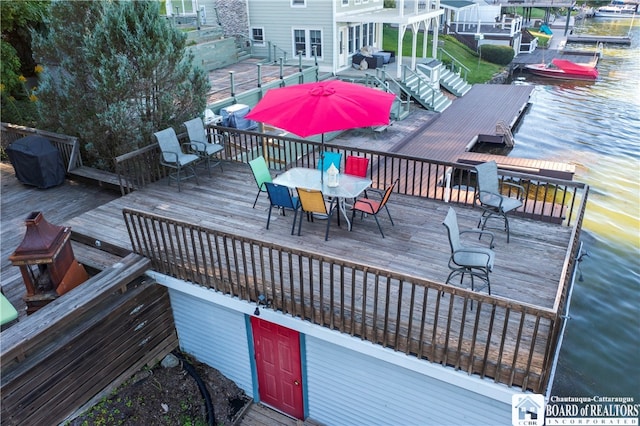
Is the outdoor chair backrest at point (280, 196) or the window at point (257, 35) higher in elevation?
the window at point (257, 35)

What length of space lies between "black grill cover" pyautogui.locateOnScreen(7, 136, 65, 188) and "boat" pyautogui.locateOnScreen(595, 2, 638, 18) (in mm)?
74495

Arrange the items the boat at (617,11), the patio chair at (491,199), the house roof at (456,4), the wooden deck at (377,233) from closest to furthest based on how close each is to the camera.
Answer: the wooden deck at (377,233), the patio chair at (491,199), the house roof at (456,4), the boat at (617,11)

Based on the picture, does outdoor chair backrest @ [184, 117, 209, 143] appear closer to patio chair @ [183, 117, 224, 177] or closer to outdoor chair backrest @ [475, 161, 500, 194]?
patio chair @ [183, 117, 224, 177]

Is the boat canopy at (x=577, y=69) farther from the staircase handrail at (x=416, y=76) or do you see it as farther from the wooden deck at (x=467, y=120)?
the staircase handrail at (x=416, y=76)

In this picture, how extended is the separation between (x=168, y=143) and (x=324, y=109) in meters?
3.53

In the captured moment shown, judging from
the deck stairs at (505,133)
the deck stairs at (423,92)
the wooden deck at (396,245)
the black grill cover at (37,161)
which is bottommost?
the deck stairs at (505,133)

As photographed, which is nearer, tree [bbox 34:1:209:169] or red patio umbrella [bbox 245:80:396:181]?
red patio umbrella [bbox 245:80:396:181]

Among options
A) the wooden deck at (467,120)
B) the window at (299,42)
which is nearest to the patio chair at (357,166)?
the wooden deck at (467,120)

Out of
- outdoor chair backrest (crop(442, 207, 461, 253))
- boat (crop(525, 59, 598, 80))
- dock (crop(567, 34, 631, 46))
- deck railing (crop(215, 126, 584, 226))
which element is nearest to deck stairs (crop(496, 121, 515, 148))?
deck railing (crop(215, 126, 584, 226))

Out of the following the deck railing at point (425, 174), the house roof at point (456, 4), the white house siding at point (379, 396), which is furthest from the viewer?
the house roof at point (456, 4)

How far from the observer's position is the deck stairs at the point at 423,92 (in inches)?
733

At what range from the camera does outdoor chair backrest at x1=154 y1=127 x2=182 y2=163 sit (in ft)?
25.7

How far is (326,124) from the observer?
5652 millimetres

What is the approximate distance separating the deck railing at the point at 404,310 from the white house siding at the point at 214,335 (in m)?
0.56
